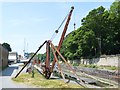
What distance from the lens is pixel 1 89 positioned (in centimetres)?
2386

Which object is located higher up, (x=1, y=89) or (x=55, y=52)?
(x=55, y=52)

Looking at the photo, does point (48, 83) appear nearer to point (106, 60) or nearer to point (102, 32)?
point (106, 60)

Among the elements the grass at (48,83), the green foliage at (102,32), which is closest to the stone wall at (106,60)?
the green foliage at (102,32)

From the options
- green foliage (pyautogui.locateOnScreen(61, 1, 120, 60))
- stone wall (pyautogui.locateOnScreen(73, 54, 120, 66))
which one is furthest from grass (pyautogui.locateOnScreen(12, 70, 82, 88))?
green foliage (pyautogui.locateOnScreen(61, 1, 120, 60))

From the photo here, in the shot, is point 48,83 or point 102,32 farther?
point 102,32

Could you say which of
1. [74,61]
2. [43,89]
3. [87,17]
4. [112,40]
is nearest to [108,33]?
[112,40]

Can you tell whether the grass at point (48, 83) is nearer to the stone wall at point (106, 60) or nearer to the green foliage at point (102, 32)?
the stone wall at point (106, 60)

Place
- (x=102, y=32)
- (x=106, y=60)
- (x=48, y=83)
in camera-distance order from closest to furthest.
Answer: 1. (x=48, y=83)
2. (x=106, y=60)
3. (x=102, y=32)

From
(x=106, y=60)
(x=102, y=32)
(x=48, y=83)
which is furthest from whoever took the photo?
(x=102, y=32)

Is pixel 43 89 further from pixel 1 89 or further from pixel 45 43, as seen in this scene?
pixel 45 43

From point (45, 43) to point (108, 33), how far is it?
29588mm

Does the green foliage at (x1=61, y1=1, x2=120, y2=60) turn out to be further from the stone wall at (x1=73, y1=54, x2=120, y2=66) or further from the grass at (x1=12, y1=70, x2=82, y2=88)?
the grass at (x1=12, y1=70, x2=82, y2=88)

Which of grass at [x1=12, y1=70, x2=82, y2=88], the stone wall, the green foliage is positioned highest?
the green foliage

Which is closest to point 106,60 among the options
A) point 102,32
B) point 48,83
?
point 102,32
